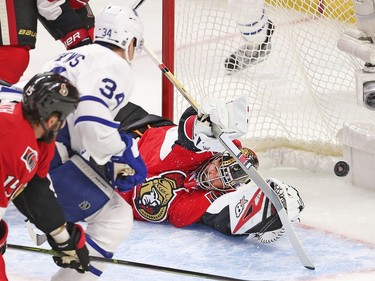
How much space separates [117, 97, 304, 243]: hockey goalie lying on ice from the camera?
11.0 ft

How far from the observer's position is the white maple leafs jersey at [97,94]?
2723mm

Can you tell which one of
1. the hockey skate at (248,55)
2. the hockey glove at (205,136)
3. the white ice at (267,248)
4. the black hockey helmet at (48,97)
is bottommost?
the white ice at (267,248)

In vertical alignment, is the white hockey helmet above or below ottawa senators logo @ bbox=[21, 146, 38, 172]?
above

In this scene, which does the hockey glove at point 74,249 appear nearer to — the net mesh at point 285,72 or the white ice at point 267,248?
the white ice at point 267,248

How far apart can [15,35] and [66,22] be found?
0.22m

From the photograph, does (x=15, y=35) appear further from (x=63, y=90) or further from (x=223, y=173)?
(x=63, y=90)

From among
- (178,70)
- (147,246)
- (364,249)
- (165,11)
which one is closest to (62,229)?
(147,246)

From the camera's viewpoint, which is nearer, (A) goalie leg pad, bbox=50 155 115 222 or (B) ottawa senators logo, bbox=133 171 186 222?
(A) goalie leg pad, bbox=50 155 115 222

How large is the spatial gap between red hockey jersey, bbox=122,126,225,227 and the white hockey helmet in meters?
0.71

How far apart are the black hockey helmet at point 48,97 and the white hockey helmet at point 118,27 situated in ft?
1.46

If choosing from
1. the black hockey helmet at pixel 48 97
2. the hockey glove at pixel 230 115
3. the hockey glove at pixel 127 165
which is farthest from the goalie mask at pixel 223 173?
the black hockey helmet at pixel 48 97

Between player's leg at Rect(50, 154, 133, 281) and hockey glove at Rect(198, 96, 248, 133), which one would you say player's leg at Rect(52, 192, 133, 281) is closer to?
player's leg at Rect(50, 154, 133, 281)

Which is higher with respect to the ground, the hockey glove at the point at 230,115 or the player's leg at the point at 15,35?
the player's leg at the point at 15,35

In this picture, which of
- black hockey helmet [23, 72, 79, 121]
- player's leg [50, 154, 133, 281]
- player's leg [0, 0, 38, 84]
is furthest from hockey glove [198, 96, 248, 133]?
black hockey helmet [23, 72, 79, 121]
